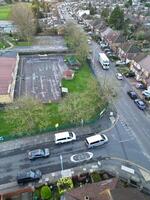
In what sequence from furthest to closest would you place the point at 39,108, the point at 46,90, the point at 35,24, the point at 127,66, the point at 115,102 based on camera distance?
the point at 35,24 → the point at 127,66 → the point at 46,90 → the point at 115,102 → the point at 39,108

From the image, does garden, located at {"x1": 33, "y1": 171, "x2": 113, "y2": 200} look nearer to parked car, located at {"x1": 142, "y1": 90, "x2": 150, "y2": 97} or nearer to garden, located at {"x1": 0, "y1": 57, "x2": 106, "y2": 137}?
garden, located at {"x1": 0, "y1": 57, "x2": 106, "y2": 137}

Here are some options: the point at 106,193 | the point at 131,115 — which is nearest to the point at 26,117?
the point at 131,115

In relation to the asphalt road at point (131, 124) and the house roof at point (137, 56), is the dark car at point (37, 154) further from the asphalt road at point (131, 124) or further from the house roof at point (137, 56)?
the house roof at point (137, 56)

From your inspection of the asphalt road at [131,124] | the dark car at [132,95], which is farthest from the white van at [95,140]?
the dark car at [132,95]

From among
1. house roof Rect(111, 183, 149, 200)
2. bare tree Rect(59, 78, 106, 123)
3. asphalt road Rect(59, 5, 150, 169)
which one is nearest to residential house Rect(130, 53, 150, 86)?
asphalt road Rect(59, 5, 150, 169)

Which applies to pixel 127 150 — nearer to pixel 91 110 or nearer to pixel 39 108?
pixel 91 110

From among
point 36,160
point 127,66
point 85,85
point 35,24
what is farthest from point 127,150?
point 35,24
